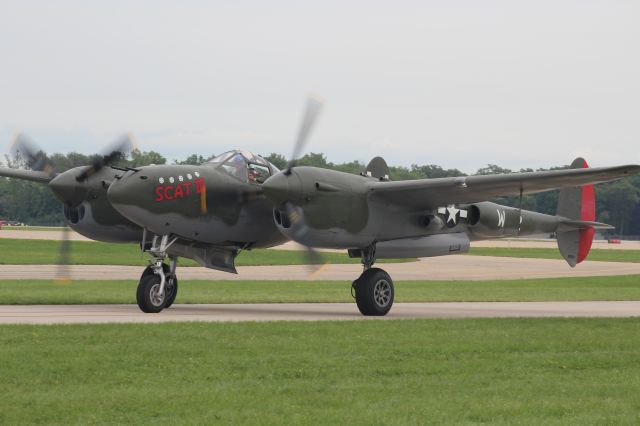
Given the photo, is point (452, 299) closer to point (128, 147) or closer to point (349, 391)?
point (128, 147)

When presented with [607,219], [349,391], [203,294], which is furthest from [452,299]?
[607,219]

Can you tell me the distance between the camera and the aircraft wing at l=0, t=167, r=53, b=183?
27.4 m

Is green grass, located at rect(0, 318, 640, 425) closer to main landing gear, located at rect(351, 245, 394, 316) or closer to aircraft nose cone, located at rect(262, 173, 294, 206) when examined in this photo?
aircraft nose cone, located at rect(262, 173, 294, 206)

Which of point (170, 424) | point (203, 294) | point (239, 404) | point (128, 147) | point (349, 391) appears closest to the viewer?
point (170, 424)

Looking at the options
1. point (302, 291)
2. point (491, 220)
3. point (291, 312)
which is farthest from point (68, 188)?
point (302, 291)

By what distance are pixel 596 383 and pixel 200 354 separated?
6.21 meters

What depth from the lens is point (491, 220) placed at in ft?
95.3

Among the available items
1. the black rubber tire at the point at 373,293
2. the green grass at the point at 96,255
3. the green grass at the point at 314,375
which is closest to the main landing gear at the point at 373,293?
the black rubber tire at the point at 373,293

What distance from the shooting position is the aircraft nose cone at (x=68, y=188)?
84.1 ft

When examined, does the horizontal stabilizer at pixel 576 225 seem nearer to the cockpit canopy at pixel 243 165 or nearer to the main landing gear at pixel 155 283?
the cockpit canopy at pixel 243 165

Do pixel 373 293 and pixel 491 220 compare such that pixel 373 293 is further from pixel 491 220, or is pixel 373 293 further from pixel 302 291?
pixel 302 291

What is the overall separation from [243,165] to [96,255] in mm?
37821

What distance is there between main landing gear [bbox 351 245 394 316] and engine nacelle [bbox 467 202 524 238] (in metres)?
3.78

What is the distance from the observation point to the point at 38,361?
15.2 metres
